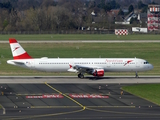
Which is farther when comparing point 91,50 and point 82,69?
point 91,50

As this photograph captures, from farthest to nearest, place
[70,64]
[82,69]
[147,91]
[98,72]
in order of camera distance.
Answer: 1. [70,64]
2. [82,69]
3. [98,72]
4. [147,91]

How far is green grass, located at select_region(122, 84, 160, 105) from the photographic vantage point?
5647 centimetres

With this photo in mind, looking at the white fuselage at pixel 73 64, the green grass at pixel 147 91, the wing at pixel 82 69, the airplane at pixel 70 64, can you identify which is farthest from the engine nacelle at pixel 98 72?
the green grass at pixel 147 91

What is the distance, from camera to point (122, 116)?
45.6m

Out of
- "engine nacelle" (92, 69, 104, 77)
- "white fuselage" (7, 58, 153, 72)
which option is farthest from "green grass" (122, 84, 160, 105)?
"white fuselage" (7, 58, 153, 72)

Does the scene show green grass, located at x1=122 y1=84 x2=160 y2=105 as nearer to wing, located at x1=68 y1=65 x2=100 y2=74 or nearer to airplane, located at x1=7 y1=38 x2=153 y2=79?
airplane, located at x1=7 y1=38 x2=153 y2=79

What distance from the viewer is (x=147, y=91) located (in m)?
61.4

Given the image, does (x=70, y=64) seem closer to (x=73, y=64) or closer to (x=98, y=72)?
(x=73, y=64)

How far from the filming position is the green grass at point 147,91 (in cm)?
5647

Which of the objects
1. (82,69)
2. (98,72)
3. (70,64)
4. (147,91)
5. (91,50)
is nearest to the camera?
(147,91)

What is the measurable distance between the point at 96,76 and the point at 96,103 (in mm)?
22700

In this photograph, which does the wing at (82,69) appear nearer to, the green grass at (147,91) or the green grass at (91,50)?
the green grass at (147,91)

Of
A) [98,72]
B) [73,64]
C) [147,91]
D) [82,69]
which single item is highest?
[73,64]

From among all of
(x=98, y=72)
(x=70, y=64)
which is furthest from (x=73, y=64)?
(x=98, y=72)
